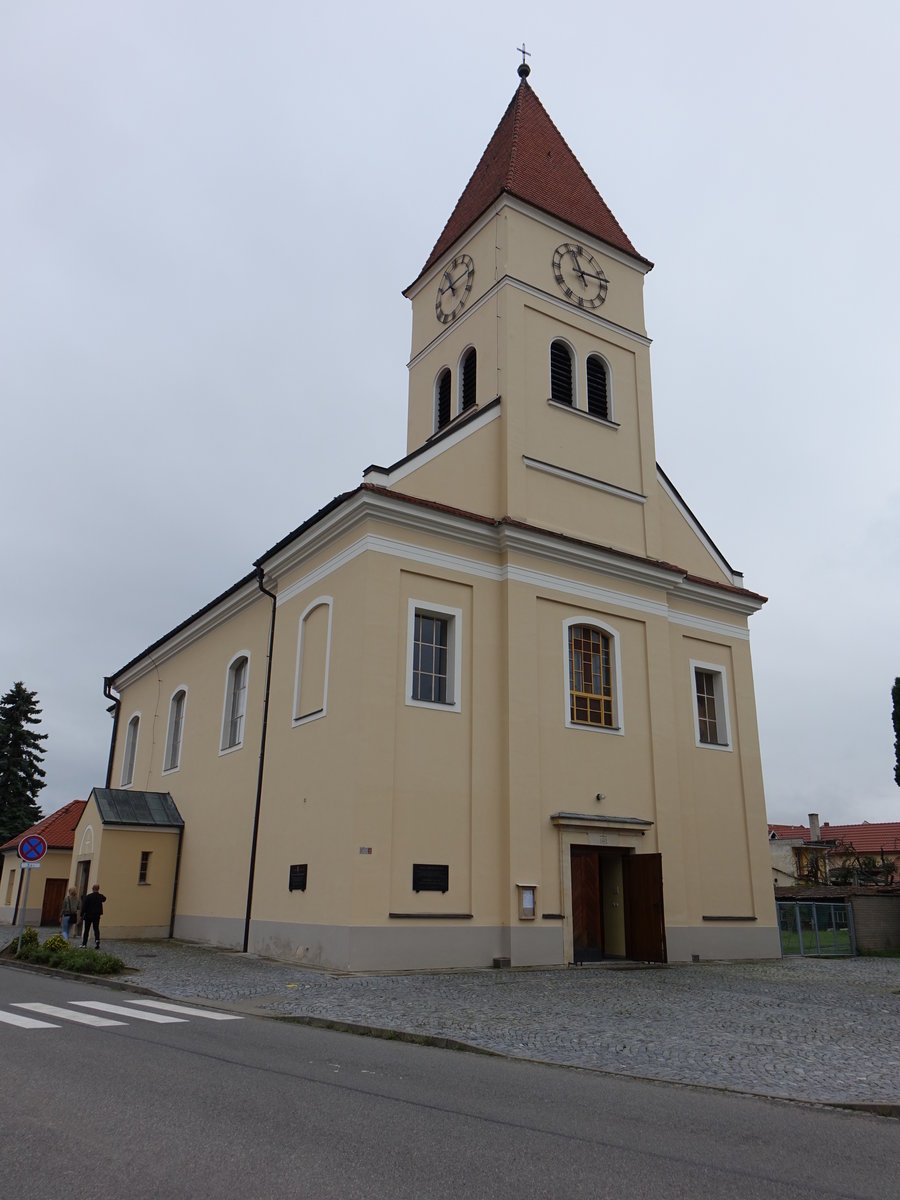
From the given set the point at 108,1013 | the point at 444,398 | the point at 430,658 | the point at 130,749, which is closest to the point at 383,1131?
the point at 108,1013

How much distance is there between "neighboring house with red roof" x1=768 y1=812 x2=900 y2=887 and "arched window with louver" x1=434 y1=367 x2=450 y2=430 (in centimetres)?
1757

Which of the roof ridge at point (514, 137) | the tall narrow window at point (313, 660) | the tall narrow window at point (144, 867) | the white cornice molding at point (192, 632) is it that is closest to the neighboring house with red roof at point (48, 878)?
the white cornice molding at point (192, 632)

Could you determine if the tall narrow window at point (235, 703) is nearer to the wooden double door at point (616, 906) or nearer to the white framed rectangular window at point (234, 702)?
the white framed rectangular window at point (234, 702)

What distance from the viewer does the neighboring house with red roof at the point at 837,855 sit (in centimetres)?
3890

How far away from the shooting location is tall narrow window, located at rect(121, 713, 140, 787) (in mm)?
30641

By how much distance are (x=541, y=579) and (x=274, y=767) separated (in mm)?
6530

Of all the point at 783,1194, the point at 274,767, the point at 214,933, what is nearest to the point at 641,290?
the point at 274,767

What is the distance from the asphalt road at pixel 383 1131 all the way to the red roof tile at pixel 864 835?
47987mm

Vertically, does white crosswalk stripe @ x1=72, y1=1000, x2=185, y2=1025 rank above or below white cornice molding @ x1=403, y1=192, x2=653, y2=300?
below

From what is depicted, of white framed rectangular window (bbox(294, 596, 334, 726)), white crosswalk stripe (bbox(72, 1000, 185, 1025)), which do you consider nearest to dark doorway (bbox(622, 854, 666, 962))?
white framed rectangular window (bbox(294, 596, 334, 726))

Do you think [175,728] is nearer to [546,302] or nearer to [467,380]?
[467,380]

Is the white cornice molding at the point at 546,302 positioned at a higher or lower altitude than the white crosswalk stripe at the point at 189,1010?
higher

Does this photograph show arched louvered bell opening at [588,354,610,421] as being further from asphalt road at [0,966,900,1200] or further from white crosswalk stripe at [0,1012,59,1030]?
white crosswalk stripe at [0,1012,59,1030]

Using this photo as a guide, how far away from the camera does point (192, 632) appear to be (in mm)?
25969
